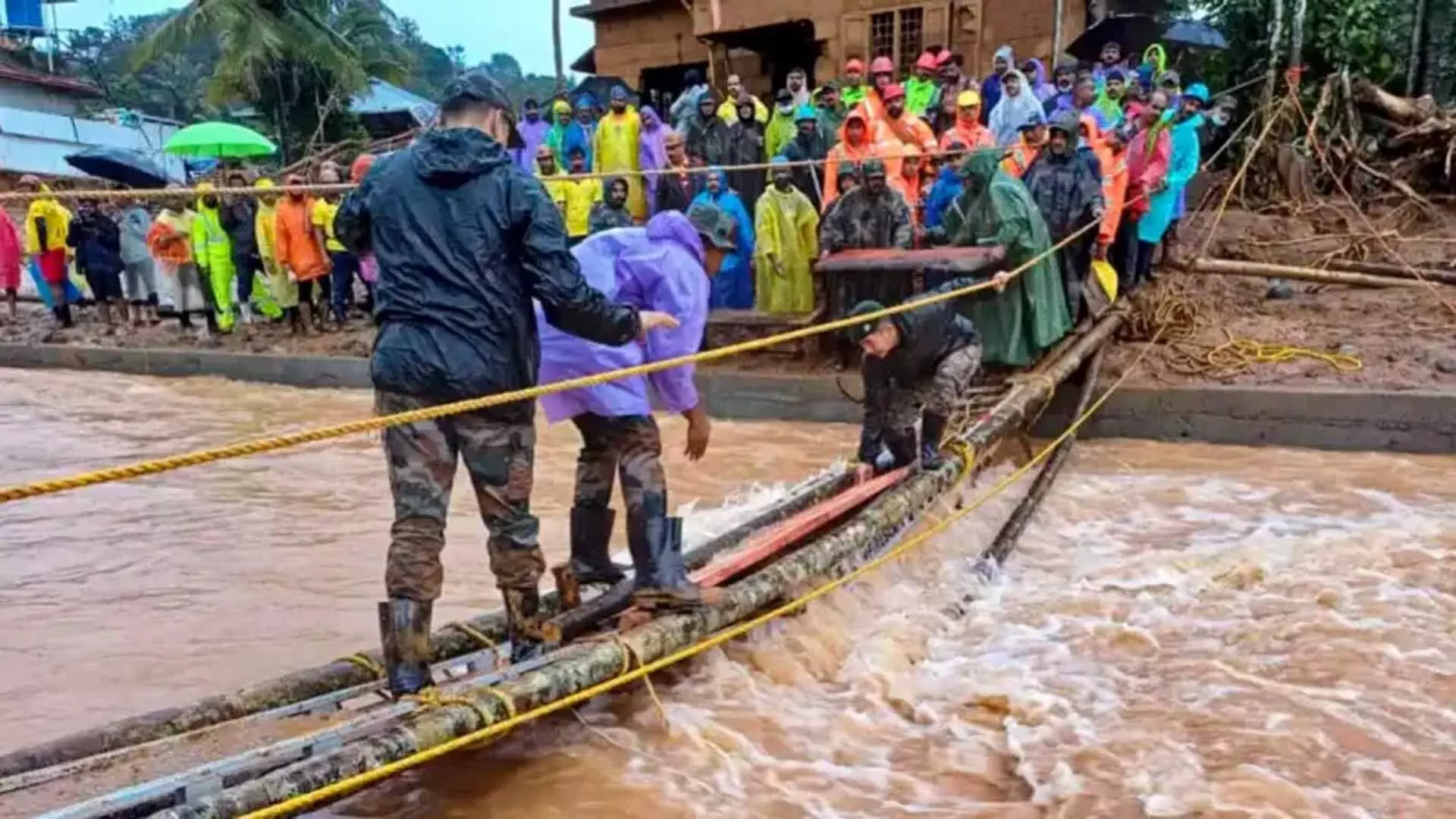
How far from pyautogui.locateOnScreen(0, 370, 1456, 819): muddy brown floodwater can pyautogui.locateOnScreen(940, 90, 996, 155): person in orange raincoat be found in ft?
10.8

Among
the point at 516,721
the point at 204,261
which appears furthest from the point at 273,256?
the point at 516,721

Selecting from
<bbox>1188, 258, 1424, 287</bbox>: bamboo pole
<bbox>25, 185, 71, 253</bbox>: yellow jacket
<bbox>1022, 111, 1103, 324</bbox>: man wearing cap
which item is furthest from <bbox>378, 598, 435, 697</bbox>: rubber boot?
<bbox>25, 185, 71, 253</bbox>: yellow jacket

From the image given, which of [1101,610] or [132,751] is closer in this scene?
[132,751]

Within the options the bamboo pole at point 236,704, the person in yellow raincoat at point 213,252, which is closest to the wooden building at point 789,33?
the person in yellow raincoat at point 213,252

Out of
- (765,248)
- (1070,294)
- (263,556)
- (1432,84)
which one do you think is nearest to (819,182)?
(765,248)

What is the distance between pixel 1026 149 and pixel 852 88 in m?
3.57

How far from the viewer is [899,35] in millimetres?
15445

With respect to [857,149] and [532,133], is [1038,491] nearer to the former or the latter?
[857,149]

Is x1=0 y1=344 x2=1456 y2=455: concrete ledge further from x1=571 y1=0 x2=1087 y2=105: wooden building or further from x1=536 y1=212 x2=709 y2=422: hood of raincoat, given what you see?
x1=571 y1=0 x2=1087 y2=105: wooden building

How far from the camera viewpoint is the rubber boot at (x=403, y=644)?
3271 mm

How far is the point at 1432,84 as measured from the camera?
49.5ft

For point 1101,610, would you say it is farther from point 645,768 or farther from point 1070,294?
point 1070,294

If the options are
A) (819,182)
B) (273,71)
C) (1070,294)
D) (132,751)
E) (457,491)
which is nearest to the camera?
(132,751)

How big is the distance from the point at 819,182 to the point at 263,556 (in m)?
6.30
